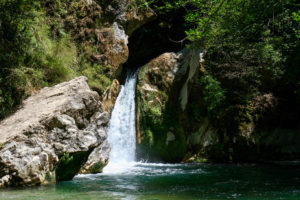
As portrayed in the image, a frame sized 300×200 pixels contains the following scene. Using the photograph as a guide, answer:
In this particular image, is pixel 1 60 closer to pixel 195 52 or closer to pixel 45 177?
pixel 45 177

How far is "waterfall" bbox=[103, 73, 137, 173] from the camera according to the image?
11594 mm

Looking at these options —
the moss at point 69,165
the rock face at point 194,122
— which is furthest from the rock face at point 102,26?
the moss at point 69,165

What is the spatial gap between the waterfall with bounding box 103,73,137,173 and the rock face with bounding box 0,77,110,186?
3407mm

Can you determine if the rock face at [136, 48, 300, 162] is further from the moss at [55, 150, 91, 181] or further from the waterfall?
the moss at [55, 150, 91, 181]

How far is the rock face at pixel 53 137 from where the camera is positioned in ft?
18.2

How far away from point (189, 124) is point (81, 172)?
584 centimetres

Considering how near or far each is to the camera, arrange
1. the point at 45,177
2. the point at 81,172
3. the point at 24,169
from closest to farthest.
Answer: the point at 24,169, the point at 45,177, the point at 81,172

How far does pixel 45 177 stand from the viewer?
238 inches

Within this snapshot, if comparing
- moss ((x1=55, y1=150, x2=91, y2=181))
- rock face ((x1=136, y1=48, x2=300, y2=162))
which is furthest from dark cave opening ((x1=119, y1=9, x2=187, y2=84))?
moss ((x1=55, y1=150, x2=91, y2=181))

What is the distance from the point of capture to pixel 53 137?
633 centimetres

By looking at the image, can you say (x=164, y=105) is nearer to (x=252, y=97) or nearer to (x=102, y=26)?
(x=252, y=97)

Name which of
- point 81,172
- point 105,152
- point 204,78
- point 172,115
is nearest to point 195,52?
point 204,78

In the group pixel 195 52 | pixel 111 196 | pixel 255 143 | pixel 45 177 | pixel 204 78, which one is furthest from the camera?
pixel 195 52

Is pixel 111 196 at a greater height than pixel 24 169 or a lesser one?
lesser
